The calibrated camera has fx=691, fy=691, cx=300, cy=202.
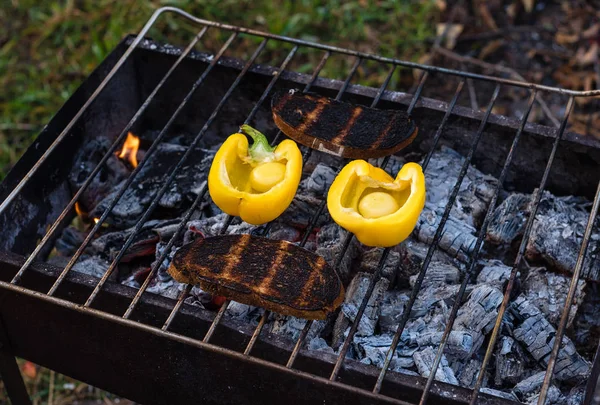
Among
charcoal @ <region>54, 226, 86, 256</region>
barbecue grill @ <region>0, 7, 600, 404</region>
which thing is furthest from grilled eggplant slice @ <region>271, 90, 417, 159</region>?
charcoal @ <region>54, 226, 86, 256</region>

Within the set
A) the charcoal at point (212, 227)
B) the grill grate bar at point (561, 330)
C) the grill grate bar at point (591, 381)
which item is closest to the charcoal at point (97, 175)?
the charcoal at point (212, 227)

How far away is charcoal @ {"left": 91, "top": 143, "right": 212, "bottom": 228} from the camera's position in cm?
289

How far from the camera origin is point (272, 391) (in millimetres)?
2150

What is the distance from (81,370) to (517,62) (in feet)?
11.9

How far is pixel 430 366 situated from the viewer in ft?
7.11

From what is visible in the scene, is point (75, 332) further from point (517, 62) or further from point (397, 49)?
point (517, 62)

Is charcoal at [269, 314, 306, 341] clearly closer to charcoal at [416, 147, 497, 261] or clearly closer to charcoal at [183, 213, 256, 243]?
charcoal at [183, 213, 256, 243]

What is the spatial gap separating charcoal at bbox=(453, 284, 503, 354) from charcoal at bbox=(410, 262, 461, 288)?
0.13 meters

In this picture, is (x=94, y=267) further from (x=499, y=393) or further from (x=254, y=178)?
(x=499, y=393)

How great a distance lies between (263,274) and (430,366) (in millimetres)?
598

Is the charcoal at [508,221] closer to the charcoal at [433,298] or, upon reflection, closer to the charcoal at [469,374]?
the charcoal at [433,298]

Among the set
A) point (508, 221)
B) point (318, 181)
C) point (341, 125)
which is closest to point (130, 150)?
point (318, 181)

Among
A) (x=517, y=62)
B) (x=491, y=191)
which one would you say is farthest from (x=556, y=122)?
(x=491, y=191)

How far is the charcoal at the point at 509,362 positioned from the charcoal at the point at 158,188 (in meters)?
1.36
